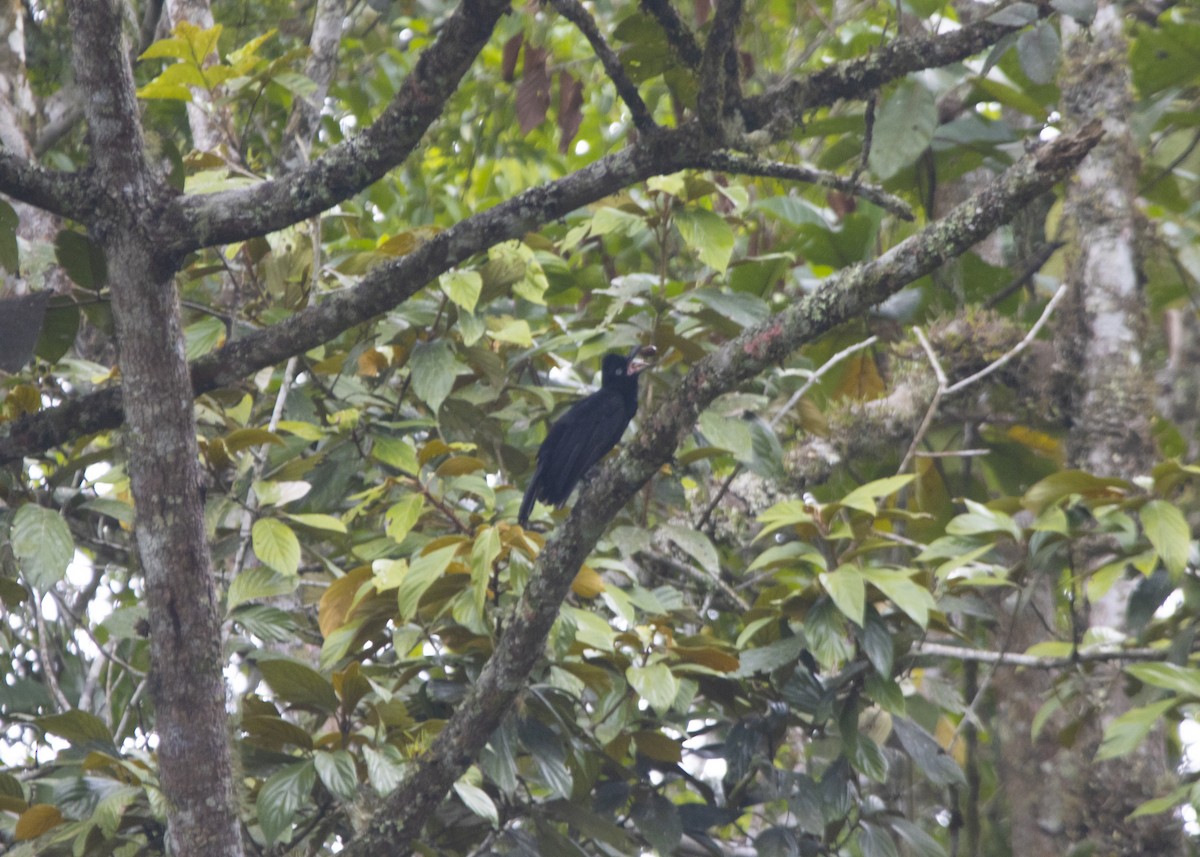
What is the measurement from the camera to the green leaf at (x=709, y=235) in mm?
3891

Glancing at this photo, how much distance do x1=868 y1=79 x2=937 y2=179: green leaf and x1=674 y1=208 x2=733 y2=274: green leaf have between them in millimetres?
736

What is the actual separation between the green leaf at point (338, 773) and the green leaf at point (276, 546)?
0.52 metres

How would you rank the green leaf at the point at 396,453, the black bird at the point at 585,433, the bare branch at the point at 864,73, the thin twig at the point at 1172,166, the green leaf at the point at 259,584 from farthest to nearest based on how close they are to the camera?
the thin twig at the point at 1172,166, the black bird at the point at 585,433, the green leaf at the point at 396,453, the green leaf at the point at 259,584, the bare branch at the point at 864,73

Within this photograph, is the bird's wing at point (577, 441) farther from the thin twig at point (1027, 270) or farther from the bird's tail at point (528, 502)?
the thin twig at point (1027, 270)

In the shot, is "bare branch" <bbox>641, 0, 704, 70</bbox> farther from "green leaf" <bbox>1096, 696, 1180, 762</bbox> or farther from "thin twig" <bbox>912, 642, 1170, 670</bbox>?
"green leaf" <bbox>1096, 696, 1180, 762</bbox>

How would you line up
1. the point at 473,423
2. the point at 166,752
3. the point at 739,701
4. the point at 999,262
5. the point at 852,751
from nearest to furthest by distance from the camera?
the point at 166,752 → the point at 852,751 → the point at 739,701 → the point at 473,423 → the point at 999,262

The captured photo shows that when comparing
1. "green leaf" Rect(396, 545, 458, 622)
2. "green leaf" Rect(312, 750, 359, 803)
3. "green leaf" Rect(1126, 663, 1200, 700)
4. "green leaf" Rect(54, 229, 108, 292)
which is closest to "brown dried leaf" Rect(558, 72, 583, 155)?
"green leaf" Rect(54, 229, 108, 292)

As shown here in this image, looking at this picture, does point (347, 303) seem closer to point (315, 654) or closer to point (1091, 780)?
point (315, 654)

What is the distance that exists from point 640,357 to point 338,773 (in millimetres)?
2030

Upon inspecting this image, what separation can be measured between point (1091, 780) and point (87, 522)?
3512 mm

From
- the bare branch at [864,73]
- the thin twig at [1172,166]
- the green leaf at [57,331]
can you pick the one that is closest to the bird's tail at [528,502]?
the green leaf at [57,331]

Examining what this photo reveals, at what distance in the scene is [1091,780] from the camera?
394 cm

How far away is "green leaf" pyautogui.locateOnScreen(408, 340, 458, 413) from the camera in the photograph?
13.2 ft

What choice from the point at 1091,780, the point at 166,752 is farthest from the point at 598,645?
the point at 1091,780
